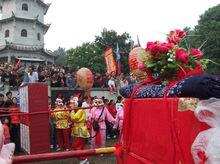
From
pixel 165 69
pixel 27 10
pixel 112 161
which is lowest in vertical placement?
pixel 112 161

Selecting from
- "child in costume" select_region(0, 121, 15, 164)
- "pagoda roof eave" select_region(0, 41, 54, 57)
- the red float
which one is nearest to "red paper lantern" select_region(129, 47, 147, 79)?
"child in costume" select_region(0, 121, 15, 164)

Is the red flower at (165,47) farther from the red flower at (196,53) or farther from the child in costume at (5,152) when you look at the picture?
the child in costume at (5,152)

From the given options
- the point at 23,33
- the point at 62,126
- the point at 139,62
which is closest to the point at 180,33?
the point at 139,62

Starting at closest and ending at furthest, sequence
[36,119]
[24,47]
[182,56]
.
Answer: [182,56], [36,119], [24,47]

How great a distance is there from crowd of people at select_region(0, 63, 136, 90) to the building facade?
16.9 meters

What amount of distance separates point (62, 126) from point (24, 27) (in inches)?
1184

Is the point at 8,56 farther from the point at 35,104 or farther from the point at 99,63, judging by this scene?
the point at 35,104

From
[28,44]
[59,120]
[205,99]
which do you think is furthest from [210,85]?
[28,44]

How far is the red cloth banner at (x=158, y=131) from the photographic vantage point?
6.21 feet

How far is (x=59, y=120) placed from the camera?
9750 mm

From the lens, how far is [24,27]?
124ft

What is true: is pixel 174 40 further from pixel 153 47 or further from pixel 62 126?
pixel 62 126

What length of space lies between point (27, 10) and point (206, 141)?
38066 mm

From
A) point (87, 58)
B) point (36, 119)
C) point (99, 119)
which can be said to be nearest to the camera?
point (36, 119)
